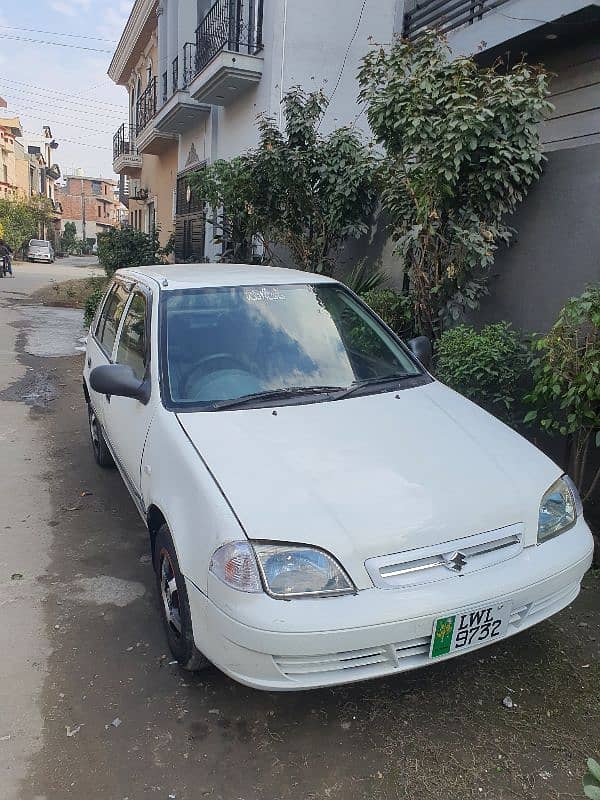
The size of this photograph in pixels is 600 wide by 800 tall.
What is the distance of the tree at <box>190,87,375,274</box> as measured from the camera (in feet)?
22.6

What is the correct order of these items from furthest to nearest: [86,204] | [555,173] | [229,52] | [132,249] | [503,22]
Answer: [86,204] < [132,249] < [229,52] < [503,22] < [555,173]

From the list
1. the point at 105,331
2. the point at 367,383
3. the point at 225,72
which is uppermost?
the point at 225,72

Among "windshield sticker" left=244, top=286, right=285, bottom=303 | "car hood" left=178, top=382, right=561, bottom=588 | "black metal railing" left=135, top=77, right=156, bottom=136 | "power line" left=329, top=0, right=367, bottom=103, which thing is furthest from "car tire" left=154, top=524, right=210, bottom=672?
"black metal railing" left=135, top=77, right=156, bottom=136

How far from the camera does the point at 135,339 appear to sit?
3.77m

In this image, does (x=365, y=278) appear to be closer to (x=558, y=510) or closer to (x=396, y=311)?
(x=396, y=311)

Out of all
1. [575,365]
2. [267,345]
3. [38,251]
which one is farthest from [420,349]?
[38,251]

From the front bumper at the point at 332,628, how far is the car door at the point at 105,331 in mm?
2492

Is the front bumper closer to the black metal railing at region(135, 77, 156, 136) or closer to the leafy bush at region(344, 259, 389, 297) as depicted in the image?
the leafy bush at region(344, 259, 389, 297)

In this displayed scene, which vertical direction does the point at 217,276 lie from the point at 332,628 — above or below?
above

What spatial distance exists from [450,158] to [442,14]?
280cm

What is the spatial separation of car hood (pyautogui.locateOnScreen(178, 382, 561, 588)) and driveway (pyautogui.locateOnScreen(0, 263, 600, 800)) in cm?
80

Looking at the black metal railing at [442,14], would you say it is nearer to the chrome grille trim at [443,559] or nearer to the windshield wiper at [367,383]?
the windshield wiper at [367,383]

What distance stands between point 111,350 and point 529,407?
9.85ft

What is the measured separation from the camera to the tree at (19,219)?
37469 millimetres
